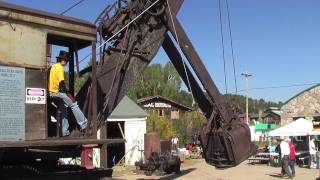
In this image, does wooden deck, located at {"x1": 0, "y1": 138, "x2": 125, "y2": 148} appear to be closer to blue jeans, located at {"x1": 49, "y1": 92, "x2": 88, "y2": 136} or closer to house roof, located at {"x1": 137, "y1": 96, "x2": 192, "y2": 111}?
blue jeans, located at {"x1": 49, "y1": 92, "x2": 88, "y2": 136}

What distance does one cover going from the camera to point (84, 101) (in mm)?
10289

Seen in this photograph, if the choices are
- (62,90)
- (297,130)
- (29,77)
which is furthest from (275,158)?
(29,77)

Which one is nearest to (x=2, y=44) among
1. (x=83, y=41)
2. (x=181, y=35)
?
(x=83, y=41)

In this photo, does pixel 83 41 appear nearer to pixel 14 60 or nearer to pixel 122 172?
pixel 14 60

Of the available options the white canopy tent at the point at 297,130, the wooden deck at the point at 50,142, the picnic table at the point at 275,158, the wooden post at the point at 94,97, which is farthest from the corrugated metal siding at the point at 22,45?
the white canopy tent at the point at 297,130

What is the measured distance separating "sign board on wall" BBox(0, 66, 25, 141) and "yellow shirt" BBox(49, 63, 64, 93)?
711mm

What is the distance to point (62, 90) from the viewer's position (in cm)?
902

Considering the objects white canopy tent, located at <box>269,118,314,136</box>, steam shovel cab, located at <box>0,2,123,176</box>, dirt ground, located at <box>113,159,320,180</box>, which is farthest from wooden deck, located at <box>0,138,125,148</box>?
white canopy tent, located at <box>269,118,314,136</box>

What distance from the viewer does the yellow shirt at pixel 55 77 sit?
8.90m

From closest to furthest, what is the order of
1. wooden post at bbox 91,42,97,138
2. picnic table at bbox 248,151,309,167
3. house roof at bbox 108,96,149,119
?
wooden post at bbox 91,42,97,138 < picnic table at bbox 248,151,309,167 < house roof at bbox 108,96,149,119

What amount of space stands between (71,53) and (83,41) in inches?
22.9

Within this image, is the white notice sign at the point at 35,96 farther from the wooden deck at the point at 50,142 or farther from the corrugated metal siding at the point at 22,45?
the wooden deck at the point at 50,142

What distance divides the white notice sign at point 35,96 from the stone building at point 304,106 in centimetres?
3864

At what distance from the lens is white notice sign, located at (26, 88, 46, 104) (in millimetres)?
8281
